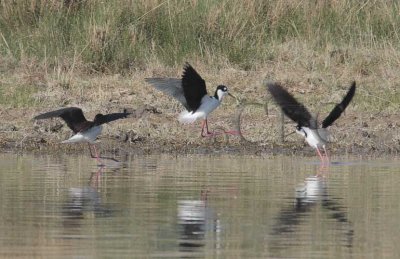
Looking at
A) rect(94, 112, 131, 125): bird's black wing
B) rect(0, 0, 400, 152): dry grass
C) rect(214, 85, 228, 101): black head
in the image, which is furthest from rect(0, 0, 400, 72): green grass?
rect(94, 112, 131, 125): bird's black wing

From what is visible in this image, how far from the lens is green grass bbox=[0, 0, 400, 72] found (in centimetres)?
1672

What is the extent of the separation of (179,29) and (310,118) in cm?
439

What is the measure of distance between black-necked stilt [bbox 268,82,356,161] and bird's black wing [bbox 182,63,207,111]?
91 centimetres

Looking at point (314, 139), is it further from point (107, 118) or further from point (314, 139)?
point (107, 118)

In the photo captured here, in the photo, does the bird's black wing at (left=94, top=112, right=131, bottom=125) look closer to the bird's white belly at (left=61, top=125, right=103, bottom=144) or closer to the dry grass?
the bird's white belly at (left=61, top=125, right=103, bottom=144)

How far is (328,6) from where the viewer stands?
18.0m

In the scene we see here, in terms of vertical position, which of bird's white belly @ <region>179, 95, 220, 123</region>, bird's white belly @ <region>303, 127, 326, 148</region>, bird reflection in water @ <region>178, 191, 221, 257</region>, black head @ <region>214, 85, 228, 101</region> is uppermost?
black head @ <region>214, 85, 228, 101</region>

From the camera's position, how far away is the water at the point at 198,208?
7246 mm

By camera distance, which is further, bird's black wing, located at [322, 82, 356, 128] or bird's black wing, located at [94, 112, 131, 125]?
bird's black wing, located at [322, 82, 356, 128]

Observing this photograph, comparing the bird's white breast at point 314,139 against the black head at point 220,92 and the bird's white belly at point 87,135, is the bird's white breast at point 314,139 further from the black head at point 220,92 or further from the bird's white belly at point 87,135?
the bird's white belly at point 87,135

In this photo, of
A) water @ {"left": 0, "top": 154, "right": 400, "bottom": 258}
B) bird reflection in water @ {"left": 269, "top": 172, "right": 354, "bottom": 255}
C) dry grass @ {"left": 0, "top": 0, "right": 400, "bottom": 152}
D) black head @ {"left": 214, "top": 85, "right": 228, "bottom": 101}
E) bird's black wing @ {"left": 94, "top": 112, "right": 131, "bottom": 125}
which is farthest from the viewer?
dry grass @ {"left": 0, "top": 0, "right": 400, "bottom": 152}

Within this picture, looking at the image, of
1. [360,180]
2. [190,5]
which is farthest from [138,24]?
[360,180]

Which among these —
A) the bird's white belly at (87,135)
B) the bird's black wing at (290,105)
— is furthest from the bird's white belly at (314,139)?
the bird's white belly at (87,135)

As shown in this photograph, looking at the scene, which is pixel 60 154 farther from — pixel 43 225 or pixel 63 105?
pixel 43 225
